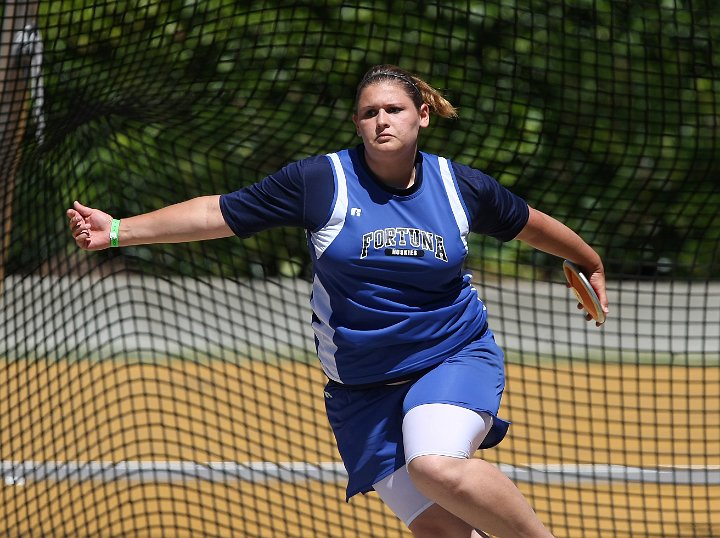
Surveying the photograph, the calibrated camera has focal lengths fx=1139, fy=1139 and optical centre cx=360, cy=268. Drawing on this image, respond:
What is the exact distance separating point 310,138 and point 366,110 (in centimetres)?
357

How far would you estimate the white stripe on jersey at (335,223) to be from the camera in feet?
10.6

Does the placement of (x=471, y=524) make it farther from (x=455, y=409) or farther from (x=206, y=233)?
(x=206, y=233)

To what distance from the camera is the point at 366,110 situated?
331 centimetres

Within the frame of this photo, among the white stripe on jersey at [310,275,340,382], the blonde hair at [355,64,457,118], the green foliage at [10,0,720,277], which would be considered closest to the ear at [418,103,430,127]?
the blonde hair at [355,64,457,118]

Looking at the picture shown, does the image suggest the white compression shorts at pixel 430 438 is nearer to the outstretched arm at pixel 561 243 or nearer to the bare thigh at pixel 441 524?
the bare thigh at pixel 441 524

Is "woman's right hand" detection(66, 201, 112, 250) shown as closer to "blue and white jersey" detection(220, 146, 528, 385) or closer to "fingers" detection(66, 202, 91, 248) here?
"fingers" detection(66, 202, 91, 248)

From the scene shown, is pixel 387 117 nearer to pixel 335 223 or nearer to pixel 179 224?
pixel 335 223

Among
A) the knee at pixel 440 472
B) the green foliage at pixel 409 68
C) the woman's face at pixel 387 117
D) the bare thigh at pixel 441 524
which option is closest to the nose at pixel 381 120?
the woman's face at pixel 387 117

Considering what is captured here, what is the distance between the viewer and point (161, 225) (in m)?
3.31

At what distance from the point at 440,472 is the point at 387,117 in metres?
1.01

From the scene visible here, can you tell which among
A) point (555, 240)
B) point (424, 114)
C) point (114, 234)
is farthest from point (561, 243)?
point (114, 234)

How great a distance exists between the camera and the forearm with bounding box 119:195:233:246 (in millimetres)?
3305

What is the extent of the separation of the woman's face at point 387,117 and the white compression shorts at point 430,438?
755 millimetres

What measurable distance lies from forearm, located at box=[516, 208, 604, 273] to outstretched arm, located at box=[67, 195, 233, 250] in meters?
0.96
